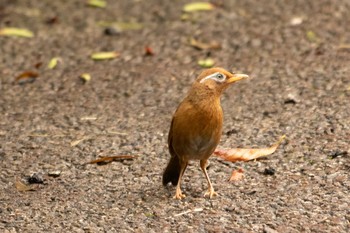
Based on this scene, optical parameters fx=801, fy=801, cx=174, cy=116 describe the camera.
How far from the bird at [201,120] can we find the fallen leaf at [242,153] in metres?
0.79

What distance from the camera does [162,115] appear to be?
7586 mm

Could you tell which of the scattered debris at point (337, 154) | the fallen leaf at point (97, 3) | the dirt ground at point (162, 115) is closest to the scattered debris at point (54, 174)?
the dirt ground at point (162, 115)

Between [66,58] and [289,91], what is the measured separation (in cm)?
275

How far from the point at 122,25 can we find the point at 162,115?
9.26 ft

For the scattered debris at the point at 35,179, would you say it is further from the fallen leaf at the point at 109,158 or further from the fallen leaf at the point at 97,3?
the fallen leaf at the point at 97,3

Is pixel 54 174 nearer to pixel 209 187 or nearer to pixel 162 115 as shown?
pixel 209 187

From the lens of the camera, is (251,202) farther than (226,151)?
No

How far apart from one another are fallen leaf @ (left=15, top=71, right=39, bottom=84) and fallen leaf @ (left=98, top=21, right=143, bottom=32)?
157 centimetres

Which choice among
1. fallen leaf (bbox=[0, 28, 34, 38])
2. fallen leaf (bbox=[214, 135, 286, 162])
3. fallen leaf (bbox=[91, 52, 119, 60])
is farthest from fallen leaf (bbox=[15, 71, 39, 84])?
fallen leaf (bbox=[214, 135, 286, 162])

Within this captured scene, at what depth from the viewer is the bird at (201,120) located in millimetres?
5535

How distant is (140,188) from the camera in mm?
5980

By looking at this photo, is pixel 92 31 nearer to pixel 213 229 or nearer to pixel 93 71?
pixel 93 71

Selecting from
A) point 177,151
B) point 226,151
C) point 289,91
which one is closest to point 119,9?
point 289,91

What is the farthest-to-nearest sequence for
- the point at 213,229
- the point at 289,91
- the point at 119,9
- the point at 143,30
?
the point at 119,9 < the point at 143,30 < the point at 289,91 < the point at 213,229
